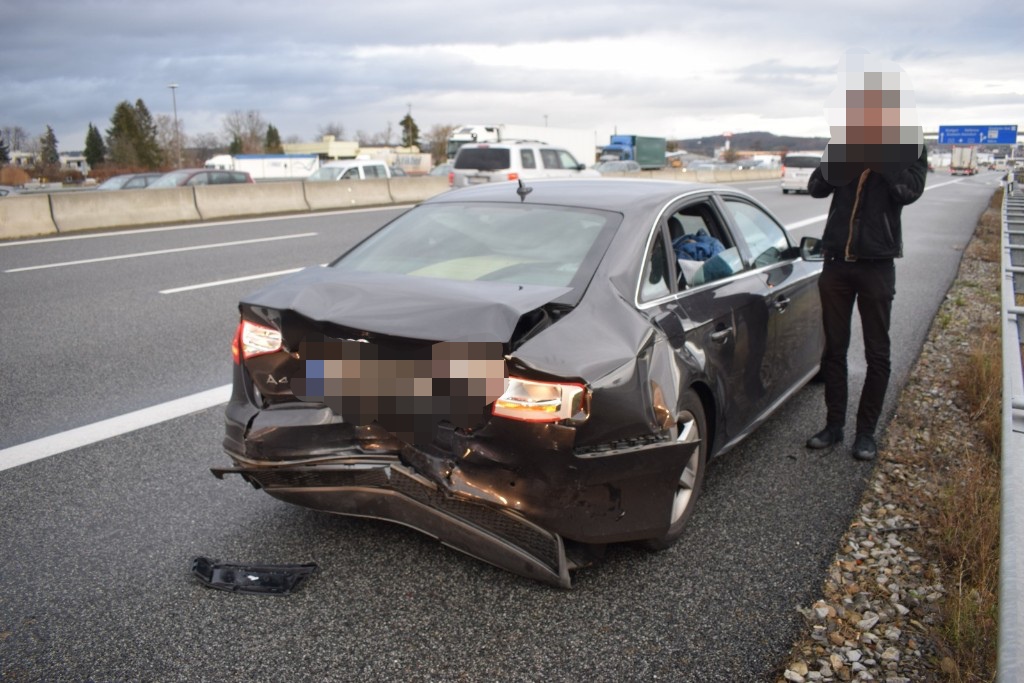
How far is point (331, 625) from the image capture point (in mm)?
2979

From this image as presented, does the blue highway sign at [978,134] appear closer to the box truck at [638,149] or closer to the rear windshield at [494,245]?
the box truck at [638,149]

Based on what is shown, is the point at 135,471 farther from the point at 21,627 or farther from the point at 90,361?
the point at 90,361

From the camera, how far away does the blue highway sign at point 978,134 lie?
5456 centimetres

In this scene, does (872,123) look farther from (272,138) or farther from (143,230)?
(272,138)

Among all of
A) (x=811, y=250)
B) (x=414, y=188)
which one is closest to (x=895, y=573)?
(x=811, y=250)

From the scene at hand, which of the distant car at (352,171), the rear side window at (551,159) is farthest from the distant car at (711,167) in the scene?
the rear side window at (551,159)

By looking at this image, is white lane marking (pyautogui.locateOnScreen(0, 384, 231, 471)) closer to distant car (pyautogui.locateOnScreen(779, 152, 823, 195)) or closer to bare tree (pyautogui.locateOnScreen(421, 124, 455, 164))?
distant car (pyautogui.locateOnScreen(779, 152, 823, 195))

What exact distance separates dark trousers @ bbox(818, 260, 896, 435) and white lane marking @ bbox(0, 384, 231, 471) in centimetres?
378

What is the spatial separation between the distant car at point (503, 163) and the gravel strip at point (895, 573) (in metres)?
15.1

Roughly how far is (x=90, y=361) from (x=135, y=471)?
2505mm

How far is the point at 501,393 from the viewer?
285cm

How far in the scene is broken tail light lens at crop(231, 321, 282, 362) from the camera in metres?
3.22

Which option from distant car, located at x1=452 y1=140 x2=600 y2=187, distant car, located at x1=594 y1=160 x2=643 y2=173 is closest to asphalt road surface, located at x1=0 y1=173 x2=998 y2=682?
distant car, located at x1=452 y1=140 x2=600 y2=187

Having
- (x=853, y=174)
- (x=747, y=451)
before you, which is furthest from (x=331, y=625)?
(x=853, y=174)
